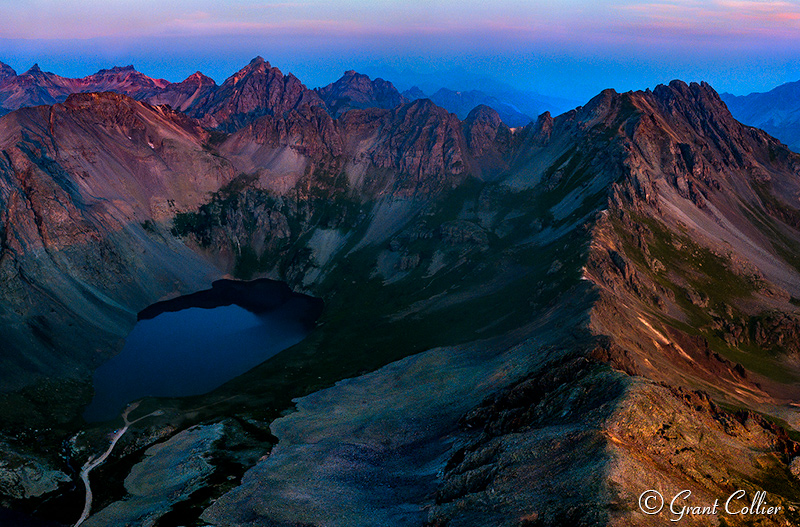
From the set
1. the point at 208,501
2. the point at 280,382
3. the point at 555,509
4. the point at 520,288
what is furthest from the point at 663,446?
the point at 280,382

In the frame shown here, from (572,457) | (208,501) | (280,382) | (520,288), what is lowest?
(208,501)

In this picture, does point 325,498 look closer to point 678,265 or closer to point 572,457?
point 572,457
